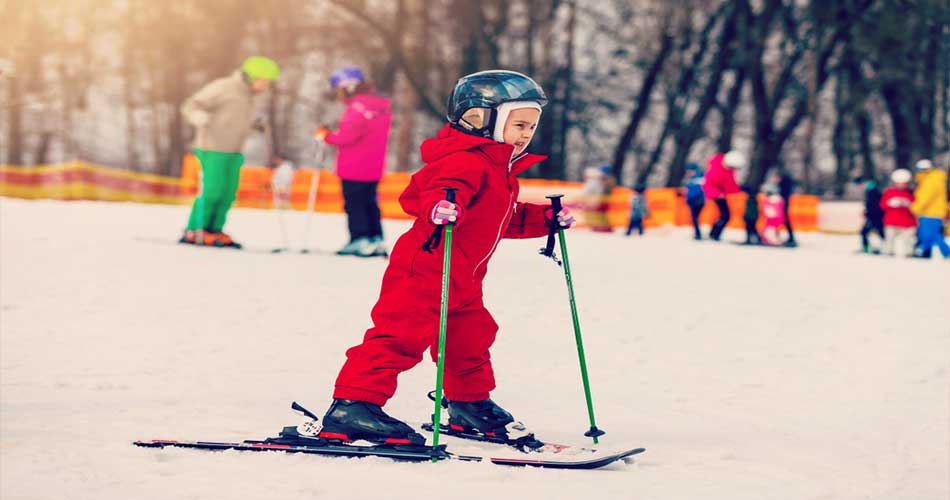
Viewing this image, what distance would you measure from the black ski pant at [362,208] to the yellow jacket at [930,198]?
28.8 ft

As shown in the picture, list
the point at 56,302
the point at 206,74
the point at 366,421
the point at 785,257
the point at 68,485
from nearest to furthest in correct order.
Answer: the point at 68,485
the point at 366,421
the point at 56,302
the point at 785,257
the point at 206,74

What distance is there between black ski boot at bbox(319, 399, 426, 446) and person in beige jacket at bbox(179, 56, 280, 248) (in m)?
7.77

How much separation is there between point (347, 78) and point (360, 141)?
0.57 metres

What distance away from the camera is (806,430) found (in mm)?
5695

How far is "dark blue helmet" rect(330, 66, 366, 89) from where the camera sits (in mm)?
11789

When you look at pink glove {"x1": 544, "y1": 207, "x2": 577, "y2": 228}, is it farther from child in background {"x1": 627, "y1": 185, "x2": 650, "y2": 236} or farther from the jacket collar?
child in background {"x1": 627, "y1": 185, "x2": 650, "y2": 236}

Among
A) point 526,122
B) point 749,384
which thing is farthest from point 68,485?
point 749,384

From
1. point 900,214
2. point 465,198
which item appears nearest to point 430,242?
point 465,198

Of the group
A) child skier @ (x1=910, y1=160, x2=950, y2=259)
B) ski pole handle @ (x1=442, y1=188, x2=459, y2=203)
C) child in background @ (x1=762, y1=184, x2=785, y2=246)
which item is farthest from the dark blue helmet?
child in background @ (x1=762, y1=184, x2=785, y2=246)

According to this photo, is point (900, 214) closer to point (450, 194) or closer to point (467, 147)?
point (467, 147)

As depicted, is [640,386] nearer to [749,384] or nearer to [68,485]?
[749,384]

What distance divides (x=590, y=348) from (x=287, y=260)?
4550mm

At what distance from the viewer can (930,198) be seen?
1786 cm

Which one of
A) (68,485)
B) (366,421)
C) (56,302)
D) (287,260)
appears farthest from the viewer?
(287,260)
